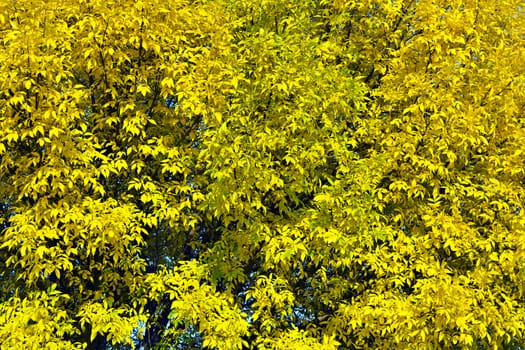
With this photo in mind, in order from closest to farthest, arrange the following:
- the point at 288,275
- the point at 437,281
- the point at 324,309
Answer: the point at 437,281
the point at 288,275
the point at 324,309

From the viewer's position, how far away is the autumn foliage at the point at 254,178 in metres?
6.18

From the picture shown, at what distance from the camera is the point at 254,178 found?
6305 mm

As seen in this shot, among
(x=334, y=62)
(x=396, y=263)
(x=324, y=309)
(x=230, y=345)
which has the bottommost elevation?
(x=324, y=309)

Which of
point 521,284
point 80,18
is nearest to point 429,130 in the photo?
point 521,284

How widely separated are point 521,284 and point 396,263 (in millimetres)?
1551

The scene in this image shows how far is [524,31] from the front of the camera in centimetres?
783

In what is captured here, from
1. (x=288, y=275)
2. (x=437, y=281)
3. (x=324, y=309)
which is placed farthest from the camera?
(x=324, y=309)

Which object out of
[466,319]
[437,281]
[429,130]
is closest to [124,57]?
[429,130]

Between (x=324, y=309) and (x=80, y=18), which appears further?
(x=324, y=309)

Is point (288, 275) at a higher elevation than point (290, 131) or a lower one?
lower

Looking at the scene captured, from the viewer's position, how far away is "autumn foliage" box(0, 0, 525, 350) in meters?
6.18

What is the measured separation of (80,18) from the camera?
263 inches

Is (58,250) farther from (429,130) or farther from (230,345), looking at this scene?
(429,130)

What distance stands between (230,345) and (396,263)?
211 cm
